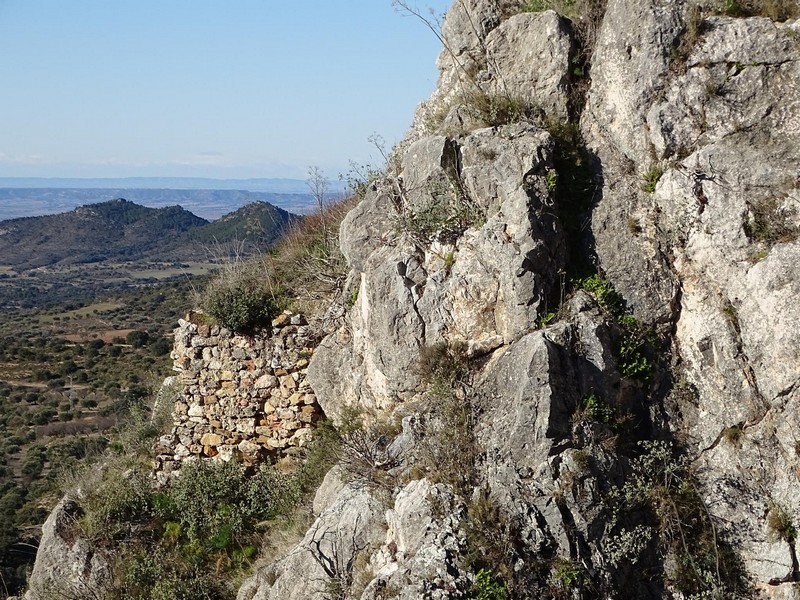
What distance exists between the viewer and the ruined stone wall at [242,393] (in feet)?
36.2

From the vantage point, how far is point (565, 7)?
369 inches

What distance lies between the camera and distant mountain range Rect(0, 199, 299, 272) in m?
110

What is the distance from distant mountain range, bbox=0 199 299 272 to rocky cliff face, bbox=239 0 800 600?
98.0 m

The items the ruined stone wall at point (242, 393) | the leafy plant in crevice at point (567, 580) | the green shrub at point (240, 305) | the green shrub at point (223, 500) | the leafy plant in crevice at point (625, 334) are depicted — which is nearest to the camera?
the leafy plant in crevice at point (567, 580)

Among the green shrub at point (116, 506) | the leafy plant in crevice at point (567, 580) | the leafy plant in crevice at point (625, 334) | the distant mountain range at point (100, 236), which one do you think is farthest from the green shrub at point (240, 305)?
the distant mountain range at point (100, 236)

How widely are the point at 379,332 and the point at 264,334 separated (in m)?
3.44

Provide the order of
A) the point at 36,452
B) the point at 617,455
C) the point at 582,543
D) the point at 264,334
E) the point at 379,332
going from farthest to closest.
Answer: the point at 36,452 → the point at 264,334 → the point at 379,332 → the point at 617,455 → the point at 582,543

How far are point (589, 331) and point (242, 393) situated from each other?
5.83 m

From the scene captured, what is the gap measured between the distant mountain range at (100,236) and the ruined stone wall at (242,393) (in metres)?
94.2

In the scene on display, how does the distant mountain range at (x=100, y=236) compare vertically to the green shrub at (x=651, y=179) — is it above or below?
below

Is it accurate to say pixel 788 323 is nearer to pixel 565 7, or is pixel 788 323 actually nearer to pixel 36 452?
pixel 565 7

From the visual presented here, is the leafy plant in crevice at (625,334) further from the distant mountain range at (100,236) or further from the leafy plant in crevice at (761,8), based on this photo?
the distant mountain range at (100,236)

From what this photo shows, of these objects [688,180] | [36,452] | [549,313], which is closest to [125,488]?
[549,313]

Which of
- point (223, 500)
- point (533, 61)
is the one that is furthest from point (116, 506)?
point (533, 61)
